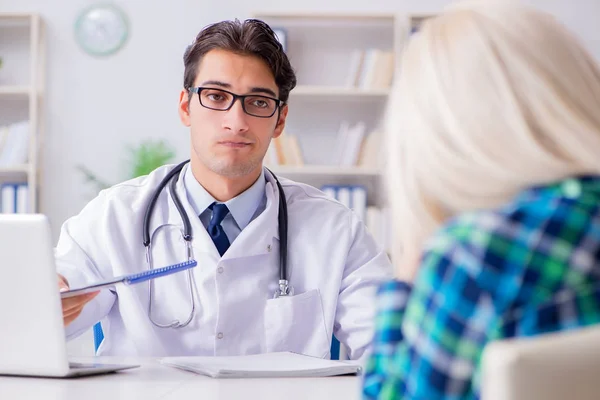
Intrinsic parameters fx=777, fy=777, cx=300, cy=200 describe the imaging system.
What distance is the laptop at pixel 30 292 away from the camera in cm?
113

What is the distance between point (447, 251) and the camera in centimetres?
64

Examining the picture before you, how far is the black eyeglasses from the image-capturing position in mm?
1857

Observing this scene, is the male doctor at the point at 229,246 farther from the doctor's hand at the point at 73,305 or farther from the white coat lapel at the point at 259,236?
the doctor's hand at the point at 73,305

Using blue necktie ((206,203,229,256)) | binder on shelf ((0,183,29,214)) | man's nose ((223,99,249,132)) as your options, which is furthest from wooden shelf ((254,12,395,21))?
blue necktie ((206,203,229,256))

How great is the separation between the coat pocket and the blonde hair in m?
0.93

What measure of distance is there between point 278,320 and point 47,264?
66 centimetres

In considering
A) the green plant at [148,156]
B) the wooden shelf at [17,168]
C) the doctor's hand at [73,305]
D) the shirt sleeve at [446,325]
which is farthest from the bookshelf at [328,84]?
the shirt sleeve at [446,325]

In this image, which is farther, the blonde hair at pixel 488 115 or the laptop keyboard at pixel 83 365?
the laptop keyboard at pixel 83 365

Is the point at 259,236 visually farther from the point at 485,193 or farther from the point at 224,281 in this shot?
the point at 485,193

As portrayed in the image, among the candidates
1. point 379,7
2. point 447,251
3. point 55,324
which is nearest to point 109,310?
point 55,324

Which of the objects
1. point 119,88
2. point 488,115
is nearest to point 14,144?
point 119,88

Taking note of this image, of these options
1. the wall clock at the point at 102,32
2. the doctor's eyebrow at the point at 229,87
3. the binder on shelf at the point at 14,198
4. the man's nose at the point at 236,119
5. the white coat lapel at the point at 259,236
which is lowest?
the binder on shelf at the point at 14,198

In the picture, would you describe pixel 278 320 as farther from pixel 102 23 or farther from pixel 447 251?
pixel 102 23

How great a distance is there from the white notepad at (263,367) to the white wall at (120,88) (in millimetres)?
2959
